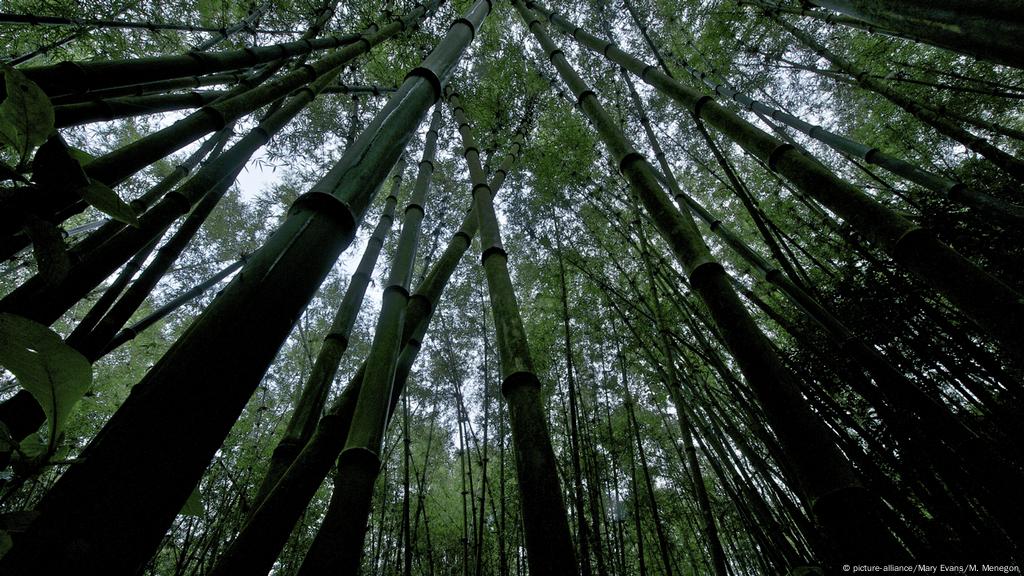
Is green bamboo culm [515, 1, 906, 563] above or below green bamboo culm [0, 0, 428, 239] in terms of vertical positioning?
below

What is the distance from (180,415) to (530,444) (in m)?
0.72

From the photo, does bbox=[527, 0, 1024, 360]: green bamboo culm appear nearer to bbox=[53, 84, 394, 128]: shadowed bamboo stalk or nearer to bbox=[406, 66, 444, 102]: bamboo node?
bbox=[406, 66, 444, 102]: bamboo node

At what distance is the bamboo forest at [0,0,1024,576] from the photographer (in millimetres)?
A: 611

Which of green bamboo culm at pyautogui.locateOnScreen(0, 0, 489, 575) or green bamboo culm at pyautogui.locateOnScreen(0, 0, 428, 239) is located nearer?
green bamboo culm at pyautogui.locateOnScreen(0, 0, 489, 575)

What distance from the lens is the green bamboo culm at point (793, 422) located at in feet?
2.50

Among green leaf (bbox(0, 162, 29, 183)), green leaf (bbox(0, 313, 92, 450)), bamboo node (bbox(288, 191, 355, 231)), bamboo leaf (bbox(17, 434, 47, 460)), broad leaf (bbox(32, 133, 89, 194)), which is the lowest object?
bamboo leaf (bbox(17, 434, 47, 460))

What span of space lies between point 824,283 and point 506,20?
484 centimetres

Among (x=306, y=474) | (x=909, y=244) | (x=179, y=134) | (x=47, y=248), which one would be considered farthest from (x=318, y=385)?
(x=909, y=244)

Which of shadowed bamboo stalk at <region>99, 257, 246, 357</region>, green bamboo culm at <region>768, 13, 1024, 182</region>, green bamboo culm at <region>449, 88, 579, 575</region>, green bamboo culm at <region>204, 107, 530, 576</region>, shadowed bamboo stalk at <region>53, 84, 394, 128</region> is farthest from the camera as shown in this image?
green bamboo culm at <region>768, 13, 1024, 182</region>

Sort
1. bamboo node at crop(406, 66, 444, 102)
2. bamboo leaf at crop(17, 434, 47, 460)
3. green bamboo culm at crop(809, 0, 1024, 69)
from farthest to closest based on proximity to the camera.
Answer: bamboo node at crop(406, 66, 444, 102), green bamboo culm at crop(809, 0, 1024, 69), bamboo leaf at crop(17, 434, 47, 460)

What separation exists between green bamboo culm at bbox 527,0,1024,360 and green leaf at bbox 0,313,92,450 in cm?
165

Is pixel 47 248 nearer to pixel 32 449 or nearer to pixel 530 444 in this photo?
pixel 32 449

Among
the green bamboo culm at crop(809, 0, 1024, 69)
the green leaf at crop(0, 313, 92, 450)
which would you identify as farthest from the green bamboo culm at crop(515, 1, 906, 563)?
the green leaf at crop(0, 313, 92, 450)

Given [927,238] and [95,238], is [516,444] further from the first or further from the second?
[95,238]
